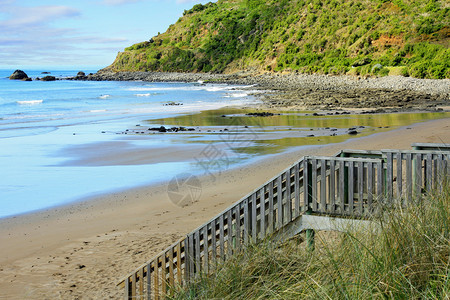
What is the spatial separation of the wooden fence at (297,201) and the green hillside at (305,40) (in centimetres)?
3809

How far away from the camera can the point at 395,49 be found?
192 feet

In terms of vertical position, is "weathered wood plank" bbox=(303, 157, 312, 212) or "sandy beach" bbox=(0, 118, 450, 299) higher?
"weathered wood plank" bbox=(303, 157, 312, 212)

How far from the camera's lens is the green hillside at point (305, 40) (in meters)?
54.5

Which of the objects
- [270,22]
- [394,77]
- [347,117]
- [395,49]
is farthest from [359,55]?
[270,22]

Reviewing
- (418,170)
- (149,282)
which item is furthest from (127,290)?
(418,170)

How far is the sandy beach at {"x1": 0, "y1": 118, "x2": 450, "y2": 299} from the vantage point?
24.8 feet

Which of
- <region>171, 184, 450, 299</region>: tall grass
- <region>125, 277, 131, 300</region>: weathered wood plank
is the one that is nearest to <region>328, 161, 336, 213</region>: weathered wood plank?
<region>171, 184, 450, 299</region>: tall grass

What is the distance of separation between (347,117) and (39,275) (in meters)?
22.5

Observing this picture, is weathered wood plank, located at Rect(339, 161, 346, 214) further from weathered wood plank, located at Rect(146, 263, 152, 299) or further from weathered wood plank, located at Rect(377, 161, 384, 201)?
weathered wood plank, located at Rect(146, 263, 152, 299)

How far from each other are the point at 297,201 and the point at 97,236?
14.6 ft

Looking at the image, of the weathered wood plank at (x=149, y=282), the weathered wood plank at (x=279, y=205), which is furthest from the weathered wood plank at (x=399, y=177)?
the weathered wood plank at (x=149, y=282)

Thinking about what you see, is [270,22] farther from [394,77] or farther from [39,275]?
[39,275]

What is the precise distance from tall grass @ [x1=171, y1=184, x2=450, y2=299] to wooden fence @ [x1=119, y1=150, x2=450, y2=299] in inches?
42.0

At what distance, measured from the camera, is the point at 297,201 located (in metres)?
6.94
